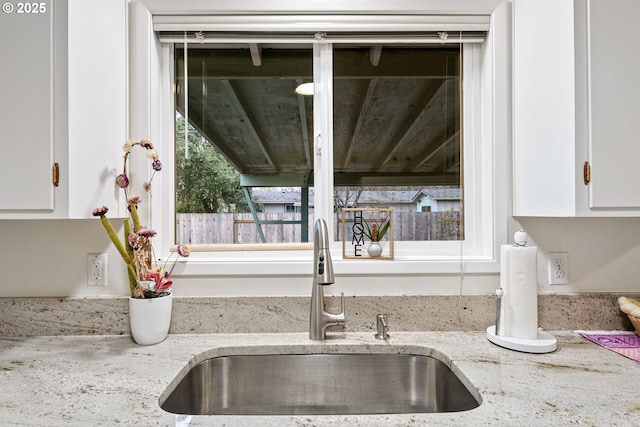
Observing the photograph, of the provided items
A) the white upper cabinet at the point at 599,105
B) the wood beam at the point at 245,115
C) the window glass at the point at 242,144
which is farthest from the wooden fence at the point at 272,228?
the white upper cabinet at the point at 599,105

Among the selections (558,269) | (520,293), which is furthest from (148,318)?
(558,269)

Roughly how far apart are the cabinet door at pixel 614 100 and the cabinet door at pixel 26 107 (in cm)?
155

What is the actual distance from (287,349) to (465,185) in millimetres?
935

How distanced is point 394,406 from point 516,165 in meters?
0.95

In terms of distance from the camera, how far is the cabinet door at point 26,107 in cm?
102

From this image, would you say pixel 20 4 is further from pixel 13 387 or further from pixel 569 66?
pixel 569 66

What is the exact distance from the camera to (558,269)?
134 cm

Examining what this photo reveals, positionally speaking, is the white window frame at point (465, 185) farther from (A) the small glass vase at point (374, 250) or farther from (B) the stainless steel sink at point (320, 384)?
(B) the stainless steel sink at point (320, 384)

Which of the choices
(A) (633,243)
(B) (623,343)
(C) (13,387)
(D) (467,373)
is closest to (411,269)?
(D) (467,373)

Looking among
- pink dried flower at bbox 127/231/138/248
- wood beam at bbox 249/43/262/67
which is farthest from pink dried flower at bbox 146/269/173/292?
wood beam at bbox 249/43/262/67

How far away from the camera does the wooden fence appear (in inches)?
58.0

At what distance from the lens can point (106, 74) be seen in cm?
120

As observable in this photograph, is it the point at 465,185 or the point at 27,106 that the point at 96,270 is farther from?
the point at 465,185

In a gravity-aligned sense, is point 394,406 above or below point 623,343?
below
